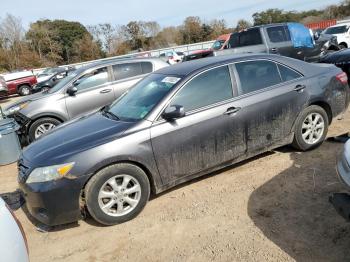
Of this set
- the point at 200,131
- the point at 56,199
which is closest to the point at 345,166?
the point at 200,131

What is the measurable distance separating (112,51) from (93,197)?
51.3m

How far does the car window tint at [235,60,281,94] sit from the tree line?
43.0m

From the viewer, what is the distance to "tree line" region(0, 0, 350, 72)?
43750 millimetres

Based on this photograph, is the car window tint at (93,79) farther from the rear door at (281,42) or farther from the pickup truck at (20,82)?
the pickup truck at (20,82)

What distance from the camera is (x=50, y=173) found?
380 cm

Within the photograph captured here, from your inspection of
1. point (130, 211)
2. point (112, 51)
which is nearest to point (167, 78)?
point (130, 211)

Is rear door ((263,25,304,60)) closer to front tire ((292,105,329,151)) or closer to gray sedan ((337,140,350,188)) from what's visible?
front tire ((292,105,329,151))

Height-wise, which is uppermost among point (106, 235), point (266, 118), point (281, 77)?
point (281, 77)

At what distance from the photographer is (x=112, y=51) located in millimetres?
53000

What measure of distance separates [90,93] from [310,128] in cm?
453

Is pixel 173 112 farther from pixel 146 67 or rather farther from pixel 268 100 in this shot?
pixel 146 67

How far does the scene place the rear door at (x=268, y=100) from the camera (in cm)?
470

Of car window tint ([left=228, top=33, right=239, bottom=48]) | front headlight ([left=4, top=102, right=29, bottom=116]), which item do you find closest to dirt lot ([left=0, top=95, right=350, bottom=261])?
front headlight ([left=4, top=102, right=29, bottom=116])

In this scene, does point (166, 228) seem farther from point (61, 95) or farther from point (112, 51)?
point (112, 51)
